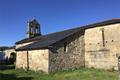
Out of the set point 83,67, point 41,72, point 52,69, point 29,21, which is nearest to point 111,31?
point 83,67

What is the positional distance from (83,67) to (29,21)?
56.8 feet

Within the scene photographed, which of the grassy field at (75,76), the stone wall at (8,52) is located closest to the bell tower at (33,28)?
the stone wall at (8,52)

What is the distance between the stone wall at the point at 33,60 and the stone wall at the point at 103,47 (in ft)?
15.9

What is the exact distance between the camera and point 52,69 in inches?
811

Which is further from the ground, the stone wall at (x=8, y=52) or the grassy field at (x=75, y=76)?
the stone wall at (x=8, y=52)

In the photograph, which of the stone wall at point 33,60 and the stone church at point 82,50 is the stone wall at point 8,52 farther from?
the stone church at point 82,50

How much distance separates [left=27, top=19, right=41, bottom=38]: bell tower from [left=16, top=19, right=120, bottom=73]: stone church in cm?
1341

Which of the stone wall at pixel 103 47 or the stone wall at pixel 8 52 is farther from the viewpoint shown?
the stone wall at pixel 8 52

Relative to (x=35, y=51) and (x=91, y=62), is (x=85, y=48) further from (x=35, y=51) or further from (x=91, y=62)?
(x=35, y=51)

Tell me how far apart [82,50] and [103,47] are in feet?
9.39

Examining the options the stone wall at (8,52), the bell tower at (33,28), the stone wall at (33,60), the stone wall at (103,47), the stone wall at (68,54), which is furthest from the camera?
the stone wall at (8,52)

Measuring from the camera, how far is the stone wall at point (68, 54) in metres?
20.9

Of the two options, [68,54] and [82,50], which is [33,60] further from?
[82,50]

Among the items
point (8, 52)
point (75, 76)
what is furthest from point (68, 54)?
point (8, 52)
